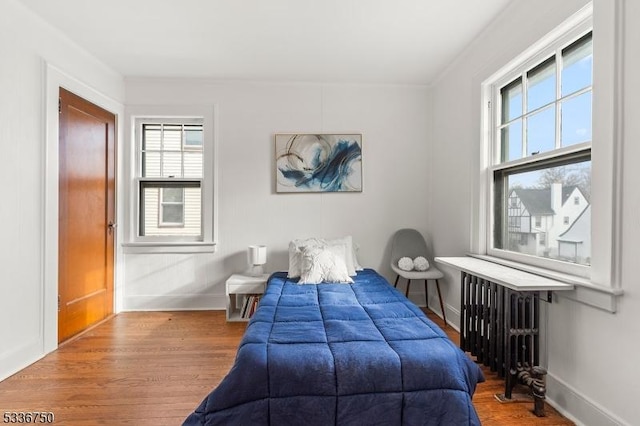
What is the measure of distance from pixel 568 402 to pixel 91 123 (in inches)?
173

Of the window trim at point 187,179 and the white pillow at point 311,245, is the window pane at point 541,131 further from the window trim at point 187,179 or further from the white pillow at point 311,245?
the window trim at point 187,179

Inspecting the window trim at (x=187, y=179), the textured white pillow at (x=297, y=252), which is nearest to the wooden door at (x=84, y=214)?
the window trim at (x=187, y=179)

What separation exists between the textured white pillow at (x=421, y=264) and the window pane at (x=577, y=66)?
1.96 metres

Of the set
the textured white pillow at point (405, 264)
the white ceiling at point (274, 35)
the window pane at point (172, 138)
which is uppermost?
the white ceiling at point (274, 35)

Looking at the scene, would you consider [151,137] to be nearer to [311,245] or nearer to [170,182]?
[170,182]

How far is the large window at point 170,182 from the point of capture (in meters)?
3.87

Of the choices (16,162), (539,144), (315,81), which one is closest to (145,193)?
(16,162)

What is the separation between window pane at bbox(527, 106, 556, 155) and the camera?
7.17ft

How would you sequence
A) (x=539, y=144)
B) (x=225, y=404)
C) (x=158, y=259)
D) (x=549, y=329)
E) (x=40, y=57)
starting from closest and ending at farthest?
(x=225, y=404)
(x=549, y=329)
(x=539, y=144)
(x=40, y=57)
(x=158, y=259)

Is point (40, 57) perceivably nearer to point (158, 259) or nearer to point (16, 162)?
point (16, 162)

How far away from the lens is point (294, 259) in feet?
11.3

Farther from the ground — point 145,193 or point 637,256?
point 145,193

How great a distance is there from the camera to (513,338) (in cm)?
210

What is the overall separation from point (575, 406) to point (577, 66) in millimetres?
1960
